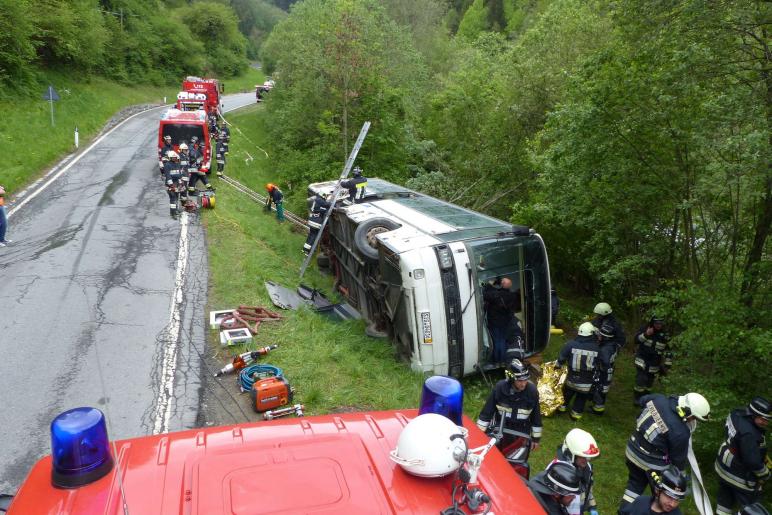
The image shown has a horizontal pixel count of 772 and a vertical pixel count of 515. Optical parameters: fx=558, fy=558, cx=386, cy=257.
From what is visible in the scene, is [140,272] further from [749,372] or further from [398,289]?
[749,372]

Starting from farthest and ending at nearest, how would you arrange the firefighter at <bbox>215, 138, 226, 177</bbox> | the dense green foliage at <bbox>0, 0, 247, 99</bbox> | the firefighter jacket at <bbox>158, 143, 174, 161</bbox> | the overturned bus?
the dense green foliage at <bbox>0, 0, 247, 99</bbox> → the firefighter at <bbox>215, 138, 226, 177</bbox> → the firefighter jacket at <bbox>158, 143, 174, 161</bbox> → the overturned bus

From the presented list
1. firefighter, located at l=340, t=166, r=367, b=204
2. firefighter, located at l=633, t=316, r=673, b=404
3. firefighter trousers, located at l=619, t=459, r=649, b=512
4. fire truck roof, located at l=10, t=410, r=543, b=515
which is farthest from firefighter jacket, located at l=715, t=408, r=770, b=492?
firefighter, located at l=340, t=166, r=367, b=204

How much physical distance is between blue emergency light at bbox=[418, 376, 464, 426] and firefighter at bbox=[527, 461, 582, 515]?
56.0 inches

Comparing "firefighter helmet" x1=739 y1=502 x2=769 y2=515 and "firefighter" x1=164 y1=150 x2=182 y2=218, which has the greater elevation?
"firefighter" x1=164 y1=150 x2=182 y2=218

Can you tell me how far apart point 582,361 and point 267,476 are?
5998 millimetres

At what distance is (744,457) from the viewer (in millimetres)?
5160

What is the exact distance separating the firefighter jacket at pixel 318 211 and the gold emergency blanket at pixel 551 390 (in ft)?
18.2

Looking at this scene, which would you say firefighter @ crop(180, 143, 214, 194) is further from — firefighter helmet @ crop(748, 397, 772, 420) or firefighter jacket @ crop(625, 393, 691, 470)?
firefighter helmet @ crop(748, 397, 772, 420)

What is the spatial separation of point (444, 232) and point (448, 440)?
5.73 meters

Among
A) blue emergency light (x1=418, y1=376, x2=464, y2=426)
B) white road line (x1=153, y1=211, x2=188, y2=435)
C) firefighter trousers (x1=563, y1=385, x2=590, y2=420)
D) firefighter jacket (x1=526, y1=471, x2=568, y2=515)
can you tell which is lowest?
firefighter trousers (x1=563, y1=385, x2=590, y2=420)

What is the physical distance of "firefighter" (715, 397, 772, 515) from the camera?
202 inches

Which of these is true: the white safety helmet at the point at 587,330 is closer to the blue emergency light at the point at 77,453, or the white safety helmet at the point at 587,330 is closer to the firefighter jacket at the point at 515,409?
the firefighter jacket at the point at 515,409

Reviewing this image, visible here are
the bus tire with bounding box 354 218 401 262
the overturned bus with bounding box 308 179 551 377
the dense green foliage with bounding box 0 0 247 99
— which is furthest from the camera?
the dense green foliage with bounding box 0 0 247 99

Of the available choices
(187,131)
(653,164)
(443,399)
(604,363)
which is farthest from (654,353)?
(187,131)
